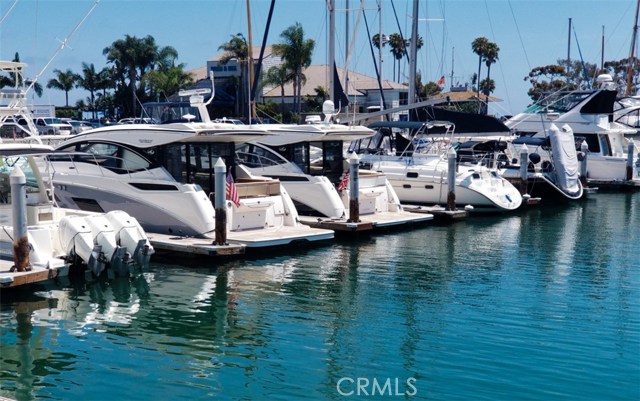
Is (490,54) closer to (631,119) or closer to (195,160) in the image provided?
(631,119)

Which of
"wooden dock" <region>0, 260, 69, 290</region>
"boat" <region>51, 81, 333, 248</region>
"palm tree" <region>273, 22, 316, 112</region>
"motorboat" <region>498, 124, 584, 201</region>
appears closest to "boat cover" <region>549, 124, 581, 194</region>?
"motorboat" <region>498, 124, 584, 201</region>

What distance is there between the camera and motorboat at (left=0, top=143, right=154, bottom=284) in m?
13.3

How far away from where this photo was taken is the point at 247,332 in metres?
11.8

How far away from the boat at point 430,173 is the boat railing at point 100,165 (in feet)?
31.6

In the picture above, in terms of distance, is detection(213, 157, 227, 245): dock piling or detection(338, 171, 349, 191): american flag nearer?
detection(213, 157, 227, 245): dock piling

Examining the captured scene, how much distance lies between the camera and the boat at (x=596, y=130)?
109 feet

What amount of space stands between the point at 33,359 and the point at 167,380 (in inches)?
80.9

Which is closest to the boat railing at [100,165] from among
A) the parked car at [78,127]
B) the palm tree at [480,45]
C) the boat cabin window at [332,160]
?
the boat cabin window at [332,160]

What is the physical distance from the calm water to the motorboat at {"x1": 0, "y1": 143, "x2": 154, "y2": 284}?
0.59 meters

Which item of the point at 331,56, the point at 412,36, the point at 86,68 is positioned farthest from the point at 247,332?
the point at 86,68

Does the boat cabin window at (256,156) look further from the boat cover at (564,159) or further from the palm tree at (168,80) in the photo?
the palm tree at (168,80)

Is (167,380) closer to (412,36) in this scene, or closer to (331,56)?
(331,56)

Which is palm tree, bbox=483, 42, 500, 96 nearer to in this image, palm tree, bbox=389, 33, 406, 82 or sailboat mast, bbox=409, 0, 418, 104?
palm tree, bbox=389, 33, 406, 82

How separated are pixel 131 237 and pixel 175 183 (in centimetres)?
289
